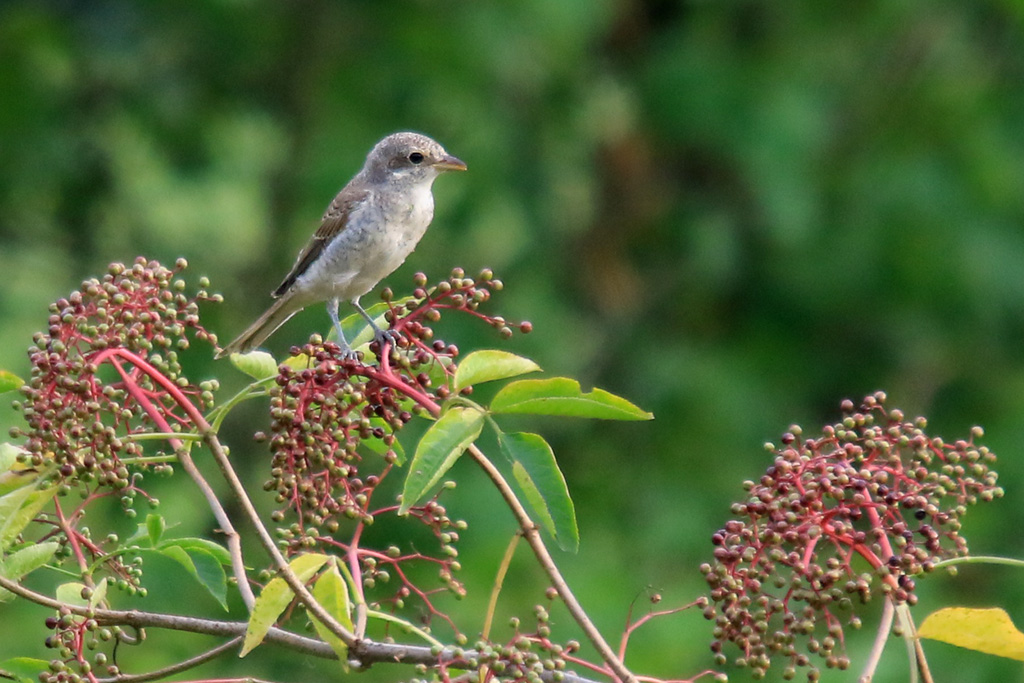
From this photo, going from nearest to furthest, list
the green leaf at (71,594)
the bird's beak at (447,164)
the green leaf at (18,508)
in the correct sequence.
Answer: the green leaf at (18,508), the green leaf at (71,594), the bird's beak at (447,164)

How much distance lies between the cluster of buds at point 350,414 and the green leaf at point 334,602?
0.19 meters

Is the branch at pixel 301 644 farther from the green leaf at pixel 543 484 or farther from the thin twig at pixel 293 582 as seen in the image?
the green leaf at pixel 543 484

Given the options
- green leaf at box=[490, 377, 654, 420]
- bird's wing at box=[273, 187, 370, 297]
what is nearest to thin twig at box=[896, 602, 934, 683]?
green leaf at box=[490, 377, 654, 420]

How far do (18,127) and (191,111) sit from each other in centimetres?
127

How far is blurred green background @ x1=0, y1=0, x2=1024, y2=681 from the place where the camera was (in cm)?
968

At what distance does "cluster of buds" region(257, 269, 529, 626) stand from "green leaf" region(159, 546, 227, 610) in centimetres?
21

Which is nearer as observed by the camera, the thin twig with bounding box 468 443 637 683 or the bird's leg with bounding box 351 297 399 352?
the thin twig with bounding box 468 443 637 683

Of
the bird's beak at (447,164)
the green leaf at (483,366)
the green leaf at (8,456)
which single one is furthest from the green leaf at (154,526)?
the bird's beak at (447,164)

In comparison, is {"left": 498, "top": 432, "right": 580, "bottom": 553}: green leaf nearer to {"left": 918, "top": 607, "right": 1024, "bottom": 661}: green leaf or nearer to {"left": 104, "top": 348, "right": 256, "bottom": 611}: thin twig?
{"left": 104, "top": 348, "right": 256, "bottom": 611}: thin twig

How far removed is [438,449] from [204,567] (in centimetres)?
73

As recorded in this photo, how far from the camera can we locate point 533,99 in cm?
1091

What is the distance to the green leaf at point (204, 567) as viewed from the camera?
8.47ft

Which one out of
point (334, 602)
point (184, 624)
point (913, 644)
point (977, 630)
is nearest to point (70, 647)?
point (184, 624)

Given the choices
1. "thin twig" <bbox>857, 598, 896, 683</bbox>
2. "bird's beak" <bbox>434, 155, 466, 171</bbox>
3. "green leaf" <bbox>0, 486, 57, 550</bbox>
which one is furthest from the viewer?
"bird's beak" <bbox>434, 155, 466, 171</bbox>
